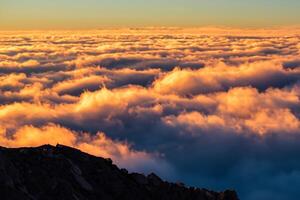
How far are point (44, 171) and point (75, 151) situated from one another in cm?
1225

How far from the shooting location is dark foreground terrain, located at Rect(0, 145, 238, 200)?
73.7 meters

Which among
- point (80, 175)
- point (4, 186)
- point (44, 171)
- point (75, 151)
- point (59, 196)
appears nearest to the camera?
point (4, 186)

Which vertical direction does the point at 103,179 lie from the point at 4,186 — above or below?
below

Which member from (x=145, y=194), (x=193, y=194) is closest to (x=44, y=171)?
(x=145, y=194)

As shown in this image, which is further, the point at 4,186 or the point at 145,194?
the point at 145,194

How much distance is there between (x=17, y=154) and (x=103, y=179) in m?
14.4

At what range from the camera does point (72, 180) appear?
82312 mm

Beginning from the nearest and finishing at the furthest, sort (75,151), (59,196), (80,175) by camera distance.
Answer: (59,196) → (80,175) → (75,151)

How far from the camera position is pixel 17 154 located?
82.6 metres

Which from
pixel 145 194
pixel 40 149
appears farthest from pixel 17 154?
pixel 145 194

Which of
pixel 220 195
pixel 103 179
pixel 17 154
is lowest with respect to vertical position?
pixel 220 195

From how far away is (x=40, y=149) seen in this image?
87.1 m

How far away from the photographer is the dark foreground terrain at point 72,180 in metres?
73.7

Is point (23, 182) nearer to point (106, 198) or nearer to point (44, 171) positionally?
point (44, 171)
